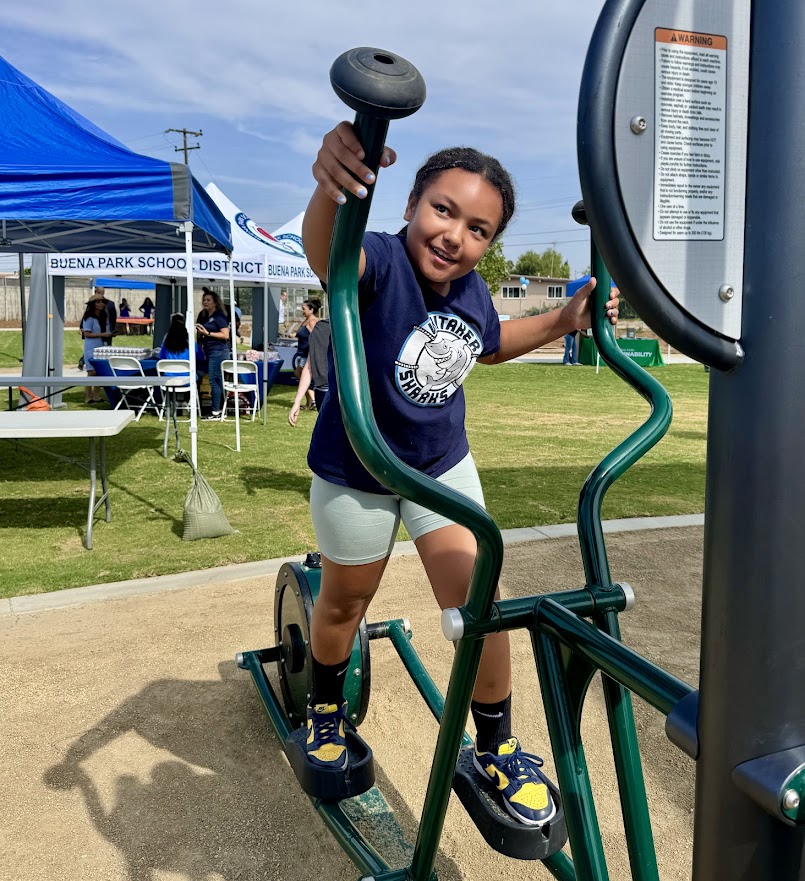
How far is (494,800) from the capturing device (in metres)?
1.79

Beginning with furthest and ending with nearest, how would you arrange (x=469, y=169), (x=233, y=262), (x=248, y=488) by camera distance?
(x=233, y=262), (x=248, y=488), (x=469, y=169)

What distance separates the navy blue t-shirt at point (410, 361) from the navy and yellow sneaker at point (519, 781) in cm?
65

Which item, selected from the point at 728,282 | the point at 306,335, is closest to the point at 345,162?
the point at 728,282

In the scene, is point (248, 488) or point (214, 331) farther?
point (214, 331)

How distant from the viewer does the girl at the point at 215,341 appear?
36.2 ft

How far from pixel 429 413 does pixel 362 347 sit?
0.73 m

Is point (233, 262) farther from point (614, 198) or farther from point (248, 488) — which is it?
point (614, 198)

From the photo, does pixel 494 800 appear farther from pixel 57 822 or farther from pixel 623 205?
pixel 623 205

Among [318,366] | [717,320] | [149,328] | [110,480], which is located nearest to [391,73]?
[717,320]

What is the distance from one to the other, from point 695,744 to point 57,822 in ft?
6.17

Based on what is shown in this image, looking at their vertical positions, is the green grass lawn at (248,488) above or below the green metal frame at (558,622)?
below

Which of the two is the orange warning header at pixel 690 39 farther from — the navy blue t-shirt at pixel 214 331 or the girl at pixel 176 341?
the navy blue t-shirt at pixel 214 331

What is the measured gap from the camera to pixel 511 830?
5.59ft

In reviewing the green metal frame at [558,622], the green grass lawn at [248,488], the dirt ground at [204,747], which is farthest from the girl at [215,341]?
the green metal frame at [558,622]
